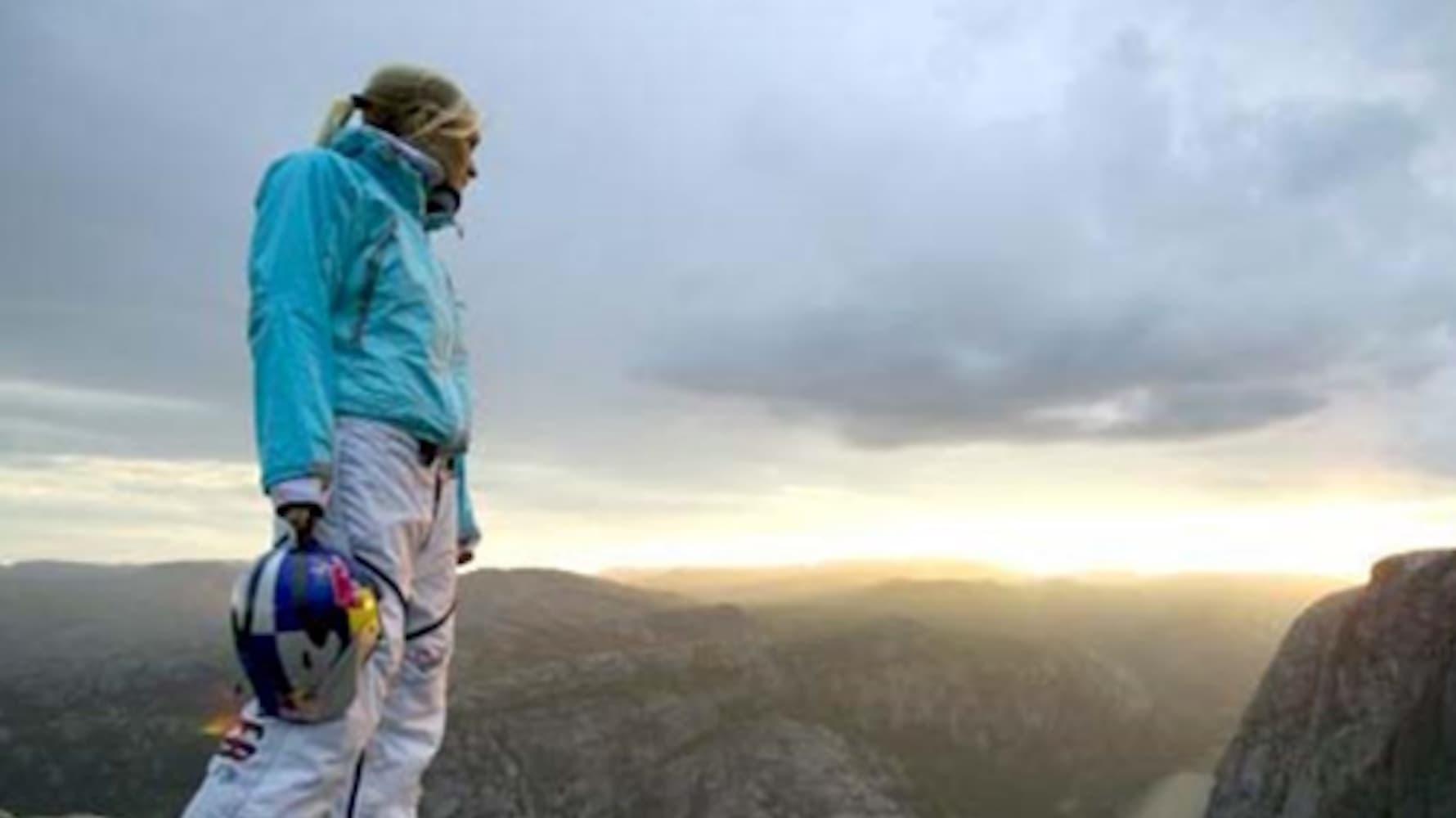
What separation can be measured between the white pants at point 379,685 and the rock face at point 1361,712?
20664 mm

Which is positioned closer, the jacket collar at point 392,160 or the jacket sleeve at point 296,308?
the jacket sleeve at point 296,308

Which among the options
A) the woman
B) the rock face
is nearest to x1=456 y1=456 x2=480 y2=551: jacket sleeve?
the woman

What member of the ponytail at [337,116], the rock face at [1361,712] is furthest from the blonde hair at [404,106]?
the rock face at [1361,712]

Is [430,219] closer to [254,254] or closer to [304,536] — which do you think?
[254,254]

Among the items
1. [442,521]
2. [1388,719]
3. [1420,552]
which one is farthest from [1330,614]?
[442,521]

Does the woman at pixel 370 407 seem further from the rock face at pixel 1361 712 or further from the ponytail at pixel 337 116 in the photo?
the rock face at pixel 1361 712

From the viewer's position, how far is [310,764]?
6387 mm

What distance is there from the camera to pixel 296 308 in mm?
6672

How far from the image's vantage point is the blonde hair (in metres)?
7.55

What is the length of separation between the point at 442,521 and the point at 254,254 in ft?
5.15

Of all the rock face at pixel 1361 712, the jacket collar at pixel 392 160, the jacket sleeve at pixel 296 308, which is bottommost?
the rock face at pixel 1361 712

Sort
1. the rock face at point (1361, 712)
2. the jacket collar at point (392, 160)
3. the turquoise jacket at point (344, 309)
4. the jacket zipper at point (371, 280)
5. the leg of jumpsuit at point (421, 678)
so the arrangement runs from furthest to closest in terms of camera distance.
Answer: the rock face at point (1361, 712)
the jacket collar at point (392, 160)
the leg of jumpsuit at point (421, 678)
the jacket zipper at point (371, 280)
the turquoise jacket at point (344, 309)

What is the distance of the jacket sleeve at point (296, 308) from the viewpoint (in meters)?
6.39

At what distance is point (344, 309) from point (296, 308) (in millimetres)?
410
